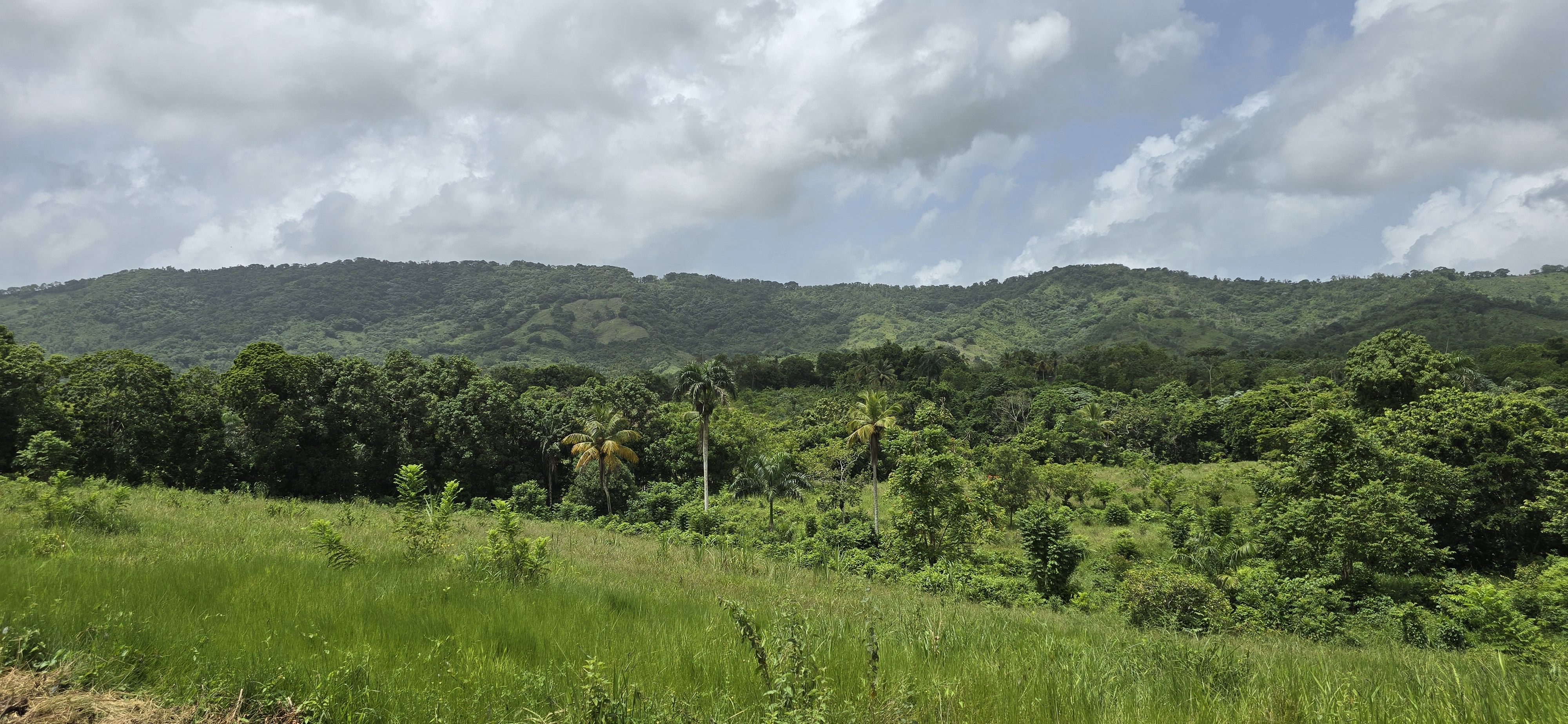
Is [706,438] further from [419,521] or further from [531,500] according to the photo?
[419,521]

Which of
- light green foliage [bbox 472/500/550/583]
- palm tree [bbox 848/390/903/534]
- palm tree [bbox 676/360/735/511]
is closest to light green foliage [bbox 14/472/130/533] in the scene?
light green foliage [bbox 472/500/550/583]

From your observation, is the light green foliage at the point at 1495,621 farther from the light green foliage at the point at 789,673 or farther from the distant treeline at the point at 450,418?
the distant treeline at the point at 450,418

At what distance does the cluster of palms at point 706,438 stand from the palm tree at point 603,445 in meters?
0.05

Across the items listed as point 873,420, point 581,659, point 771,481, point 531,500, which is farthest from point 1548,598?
point 531,500

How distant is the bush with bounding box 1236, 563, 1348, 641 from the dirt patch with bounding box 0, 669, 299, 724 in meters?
19.6

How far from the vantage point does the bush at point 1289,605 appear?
18125 millimetres

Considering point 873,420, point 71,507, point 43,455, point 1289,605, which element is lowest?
point 1289,605

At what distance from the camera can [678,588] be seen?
28.9 feet

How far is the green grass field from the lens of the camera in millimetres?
3656

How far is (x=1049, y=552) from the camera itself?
24.3 m

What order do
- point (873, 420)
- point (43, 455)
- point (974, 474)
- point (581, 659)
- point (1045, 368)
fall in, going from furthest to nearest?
1. point (1045, 368)
2. point (873, 420)
3. point (974, 474)
4. point (43, 455)
5. point (581, 659)

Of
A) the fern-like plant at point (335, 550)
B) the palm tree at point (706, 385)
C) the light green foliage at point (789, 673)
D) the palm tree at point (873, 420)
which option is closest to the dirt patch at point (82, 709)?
the light green foliage at point (789, 673)

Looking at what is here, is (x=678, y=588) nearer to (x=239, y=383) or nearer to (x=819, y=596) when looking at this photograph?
(x=819, y=596)

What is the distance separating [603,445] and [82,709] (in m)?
37.5
